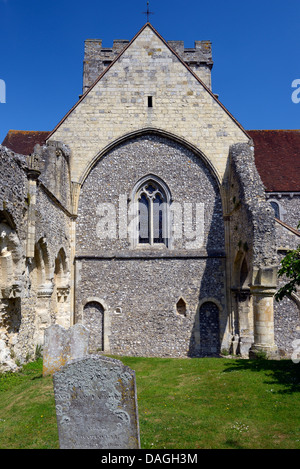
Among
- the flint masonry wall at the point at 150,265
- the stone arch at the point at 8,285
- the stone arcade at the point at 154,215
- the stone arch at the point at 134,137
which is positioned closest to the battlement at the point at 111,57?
the stone arcade at the point at 154,215

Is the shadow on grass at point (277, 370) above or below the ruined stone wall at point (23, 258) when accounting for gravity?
below

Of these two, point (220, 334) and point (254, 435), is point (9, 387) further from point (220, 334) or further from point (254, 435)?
point (220, 334)

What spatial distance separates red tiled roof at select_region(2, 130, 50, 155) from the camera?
18780 millimetres

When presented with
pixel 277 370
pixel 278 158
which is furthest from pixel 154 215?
pixel 278 158

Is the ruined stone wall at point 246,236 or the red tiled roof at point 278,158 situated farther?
the red tiled roof at point 278,158

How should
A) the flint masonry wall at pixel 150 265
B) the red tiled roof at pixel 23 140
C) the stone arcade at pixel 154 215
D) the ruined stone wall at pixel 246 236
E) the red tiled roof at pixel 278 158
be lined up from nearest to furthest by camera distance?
the ruined stone wall at pixel 246 236, the stone arcade at pixel 154 215, the flint masonry wall at pixel 150 265, the red tiled roof at pixel 278 158, the red tiled roof at pixel 23 140

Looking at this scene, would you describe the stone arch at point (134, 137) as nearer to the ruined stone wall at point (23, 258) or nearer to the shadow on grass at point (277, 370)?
the ruined stone wall at point (23, 258)

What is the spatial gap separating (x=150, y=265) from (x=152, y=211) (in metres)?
2.30

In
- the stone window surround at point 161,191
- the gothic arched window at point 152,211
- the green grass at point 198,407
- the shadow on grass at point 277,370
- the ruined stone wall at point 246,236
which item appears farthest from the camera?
the gothic arched window at point 152,211

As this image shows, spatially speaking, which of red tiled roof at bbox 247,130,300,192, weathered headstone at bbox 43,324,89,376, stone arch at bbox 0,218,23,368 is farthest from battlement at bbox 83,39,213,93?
weathered headstone at bbox 43,324,89,376

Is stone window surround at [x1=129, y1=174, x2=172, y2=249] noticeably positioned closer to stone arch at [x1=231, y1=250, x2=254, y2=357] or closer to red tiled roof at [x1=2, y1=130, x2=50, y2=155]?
stone arch at [x1=231, y1=250, x2=254, y2=357]

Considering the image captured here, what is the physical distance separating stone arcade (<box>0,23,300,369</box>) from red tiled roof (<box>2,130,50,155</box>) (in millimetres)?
4823

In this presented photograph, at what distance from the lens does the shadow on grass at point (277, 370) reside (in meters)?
7.62
